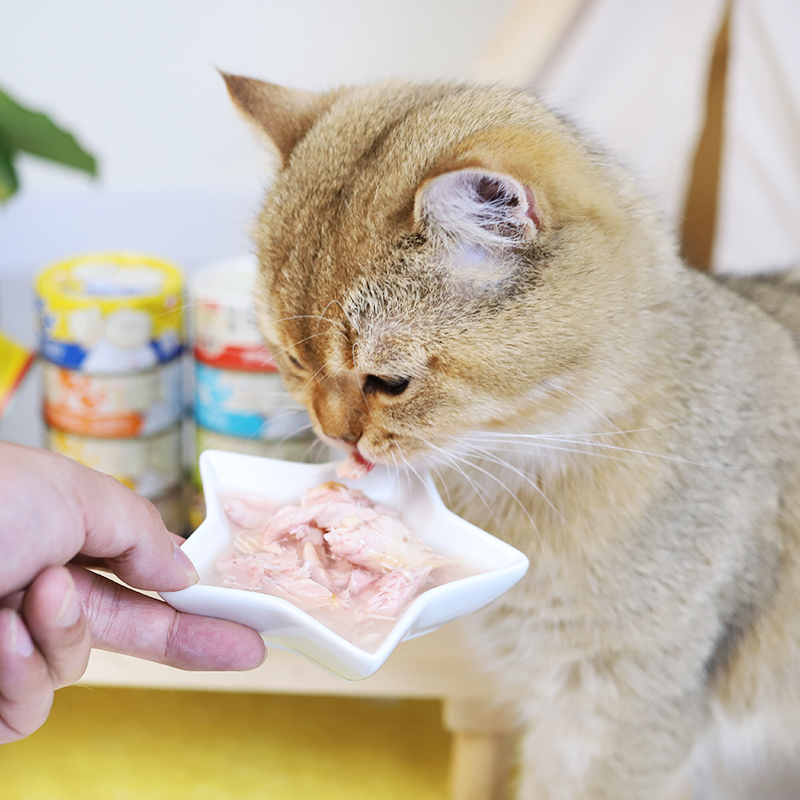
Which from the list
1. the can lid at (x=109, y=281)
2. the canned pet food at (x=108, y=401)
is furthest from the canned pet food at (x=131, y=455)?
the can lid at (x=109, y=281)

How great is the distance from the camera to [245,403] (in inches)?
50.0

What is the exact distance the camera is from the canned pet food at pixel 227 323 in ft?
4.00

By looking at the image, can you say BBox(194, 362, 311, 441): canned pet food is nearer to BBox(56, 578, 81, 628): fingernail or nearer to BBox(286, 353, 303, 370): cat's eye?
BBox(286, 353, 303, 370): cat's eye

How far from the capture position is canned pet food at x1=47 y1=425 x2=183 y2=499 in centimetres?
129

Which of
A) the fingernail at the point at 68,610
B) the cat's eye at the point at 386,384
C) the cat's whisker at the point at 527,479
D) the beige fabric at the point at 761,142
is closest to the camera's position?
the fingernail at the point at 68,610

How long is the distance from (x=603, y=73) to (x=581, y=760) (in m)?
1.35

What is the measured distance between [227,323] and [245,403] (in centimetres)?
13

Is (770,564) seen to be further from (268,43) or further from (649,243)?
(268,43)

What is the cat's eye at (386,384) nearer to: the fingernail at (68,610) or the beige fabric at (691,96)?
the fingernail at (68,610)

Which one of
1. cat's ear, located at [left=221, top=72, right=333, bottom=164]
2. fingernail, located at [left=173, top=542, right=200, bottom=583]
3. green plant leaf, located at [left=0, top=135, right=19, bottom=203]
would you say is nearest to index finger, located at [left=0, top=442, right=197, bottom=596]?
fingernail, located at [left=173, top=542, right=200, bottom=583]

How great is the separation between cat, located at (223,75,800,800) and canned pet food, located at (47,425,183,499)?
48 centimetres

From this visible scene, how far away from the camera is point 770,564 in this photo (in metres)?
Result: 0.99

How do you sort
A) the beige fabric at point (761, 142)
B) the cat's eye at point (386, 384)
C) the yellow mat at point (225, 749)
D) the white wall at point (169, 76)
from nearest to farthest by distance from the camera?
the cat's eye at point (386, 384)
the yellow mat at point (225, 749)
the beige fabric at point (761, 142)
the white wall at point (169, 76)

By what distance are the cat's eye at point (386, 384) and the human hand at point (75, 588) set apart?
0.80 ft
